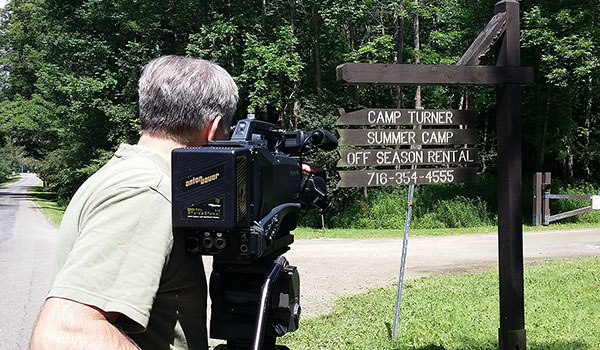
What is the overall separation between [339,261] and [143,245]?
9.92 m

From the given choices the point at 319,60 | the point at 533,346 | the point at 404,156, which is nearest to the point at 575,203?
the point at 319,60

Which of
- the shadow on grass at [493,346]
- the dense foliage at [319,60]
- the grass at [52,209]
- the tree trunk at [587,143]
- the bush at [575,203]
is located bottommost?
the grass at [52,209]

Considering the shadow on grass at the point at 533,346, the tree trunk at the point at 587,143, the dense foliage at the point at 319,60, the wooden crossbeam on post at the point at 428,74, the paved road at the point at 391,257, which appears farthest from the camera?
the tree trunk at the point at 587,143

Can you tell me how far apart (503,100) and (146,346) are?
3597 mm

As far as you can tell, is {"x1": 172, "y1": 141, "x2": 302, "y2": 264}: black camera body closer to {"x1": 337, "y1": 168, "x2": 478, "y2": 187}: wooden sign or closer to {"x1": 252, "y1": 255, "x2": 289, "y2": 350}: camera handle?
{"x1": 252, "y1": 255, "x2": 289, "y2": 350}: camera handle

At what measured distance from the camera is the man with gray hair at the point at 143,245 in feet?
3.95

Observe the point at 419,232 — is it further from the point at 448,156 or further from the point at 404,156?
the point at 404,156

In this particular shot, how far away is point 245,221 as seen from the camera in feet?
4.42

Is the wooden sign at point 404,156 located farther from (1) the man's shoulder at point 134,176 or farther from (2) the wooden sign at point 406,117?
(1) the man's shoulder at point 134,176

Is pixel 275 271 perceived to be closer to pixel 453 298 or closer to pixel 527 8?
pixel 453 298

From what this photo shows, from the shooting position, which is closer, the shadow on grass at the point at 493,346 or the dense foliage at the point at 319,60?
the shadow on grass at the point at 493,346

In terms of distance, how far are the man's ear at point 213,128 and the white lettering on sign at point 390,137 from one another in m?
2.70

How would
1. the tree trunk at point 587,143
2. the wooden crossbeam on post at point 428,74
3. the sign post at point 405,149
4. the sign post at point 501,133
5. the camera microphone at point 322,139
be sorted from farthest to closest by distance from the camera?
1. the tree trunk at point 587,143
2. the sign post at point 405,149
3. the sign post at point 501,133
4. the wooden crossbeam on post at point 428,74
5. the camera microphone at point 322,139

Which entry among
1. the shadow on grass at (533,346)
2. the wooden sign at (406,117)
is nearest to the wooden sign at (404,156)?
the wooden sign at (406,117)
